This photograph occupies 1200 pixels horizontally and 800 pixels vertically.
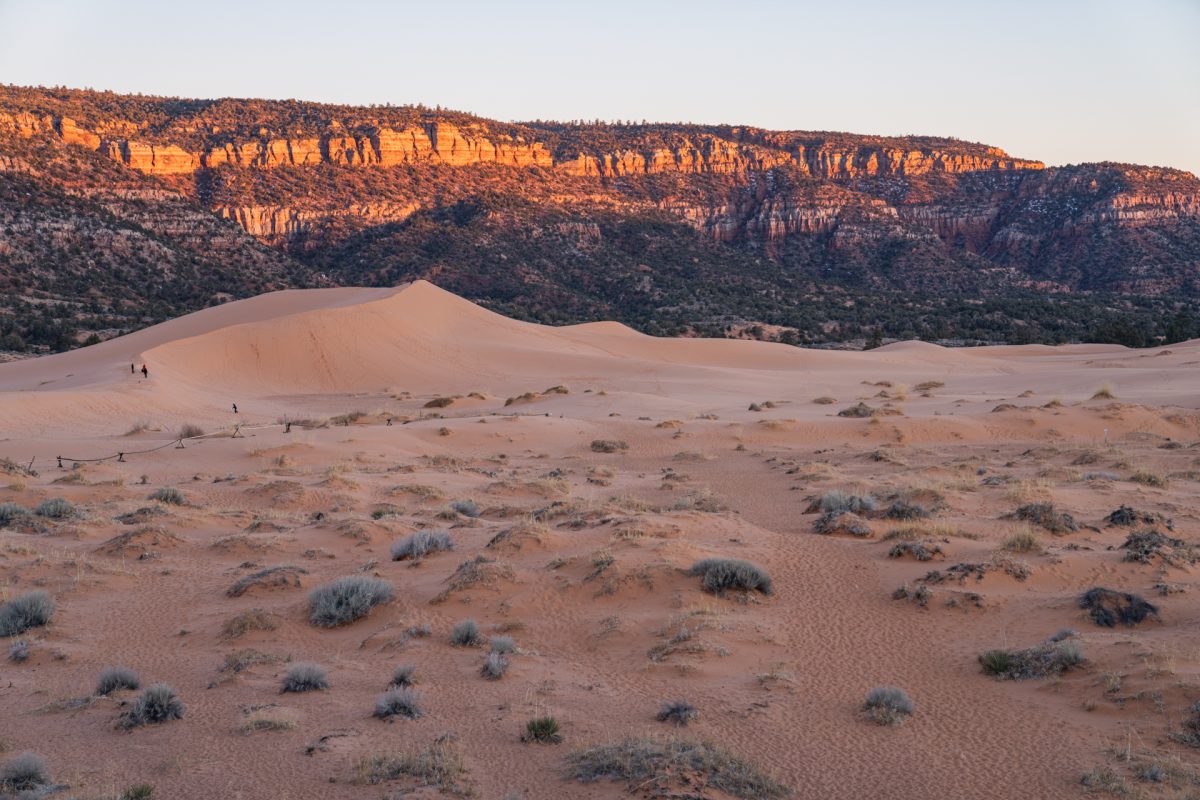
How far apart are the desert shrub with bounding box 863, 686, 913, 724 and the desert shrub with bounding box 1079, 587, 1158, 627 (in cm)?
267

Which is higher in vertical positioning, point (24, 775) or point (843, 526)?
point (24, 775)

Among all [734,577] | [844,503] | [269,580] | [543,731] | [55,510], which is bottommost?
[55,510]

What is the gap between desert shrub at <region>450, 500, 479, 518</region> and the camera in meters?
15.6

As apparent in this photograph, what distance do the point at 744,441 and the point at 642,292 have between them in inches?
2218

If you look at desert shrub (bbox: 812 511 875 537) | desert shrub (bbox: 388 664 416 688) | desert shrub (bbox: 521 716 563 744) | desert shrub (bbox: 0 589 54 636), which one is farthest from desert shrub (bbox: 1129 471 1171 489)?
desert shrub (bbox: 0 589 54 636)

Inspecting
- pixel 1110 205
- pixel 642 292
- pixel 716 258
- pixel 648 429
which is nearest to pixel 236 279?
pixel 642 292

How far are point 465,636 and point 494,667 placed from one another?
970 mm

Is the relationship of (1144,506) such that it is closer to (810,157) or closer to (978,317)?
(978,317)

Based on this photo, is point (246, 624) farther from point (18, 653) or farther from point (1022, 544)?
point (1022, 544)

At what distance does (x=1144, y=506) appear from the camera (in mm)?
14828

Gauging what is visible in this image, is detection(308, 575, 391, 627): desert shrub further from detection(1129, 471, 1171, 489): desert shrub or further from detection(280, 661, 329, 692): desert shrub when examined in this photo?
detection(1129, 471, 1171, 489): desert shrub

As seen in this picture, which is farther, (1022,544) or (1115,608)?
(1022,544)

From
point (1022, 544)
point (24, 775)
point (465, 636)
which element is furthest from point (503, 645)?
point (1022, 544)

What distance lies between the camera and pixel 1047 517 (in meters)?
13.1
